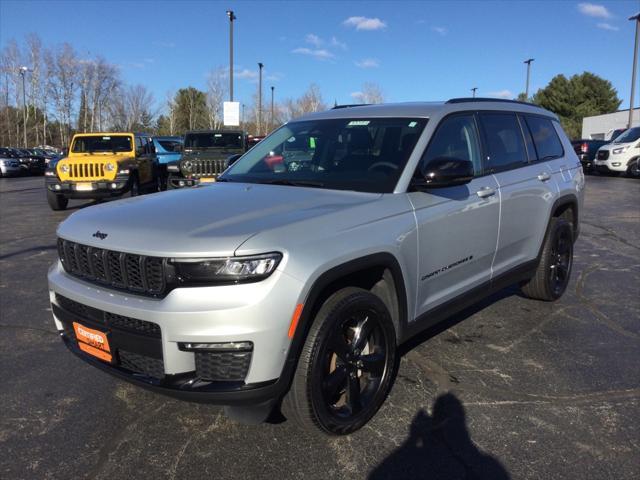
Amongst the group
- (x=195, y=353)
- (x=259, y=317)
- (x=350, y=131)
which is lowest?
(x=195, y=353)

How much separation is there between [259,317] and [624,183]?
70.0ft

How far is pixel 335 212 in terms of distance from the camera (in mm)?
2814

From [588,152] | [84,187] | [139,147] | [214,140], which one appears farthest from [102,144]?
[588,152]

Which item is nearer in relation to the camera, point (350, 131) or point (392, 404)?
point (392, 404)

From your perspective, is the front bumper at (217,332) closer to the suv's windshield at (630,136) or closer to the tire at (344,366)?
the tire at (344,366)

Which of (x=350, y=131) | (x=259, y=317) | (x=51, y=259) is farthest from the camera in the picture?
(x=51, y=259)

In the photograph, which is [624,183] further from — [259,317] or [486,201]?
[259,317]

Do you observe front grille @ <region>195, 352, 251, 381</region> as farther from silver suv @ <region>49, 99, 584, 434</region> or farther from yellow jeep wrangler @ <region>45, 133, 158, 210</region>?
yellow jeep wrangler @ <region>45, 133, 158, 210</region>

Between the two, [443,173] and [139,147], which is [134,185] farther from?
[443,173]

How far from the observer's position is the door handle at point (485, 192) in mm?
3809

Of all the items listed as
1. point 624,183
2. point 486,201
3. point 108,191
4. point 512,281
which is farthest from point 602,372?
point 624,183

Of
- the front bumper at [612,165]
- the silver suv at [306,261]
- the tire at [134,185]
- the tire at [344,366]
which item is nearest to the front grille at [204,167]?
the tire at [134,185]

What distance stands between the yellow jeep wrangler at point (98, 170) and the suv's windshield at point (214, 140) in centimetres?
143

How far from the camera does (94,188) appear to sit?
1225 cm
